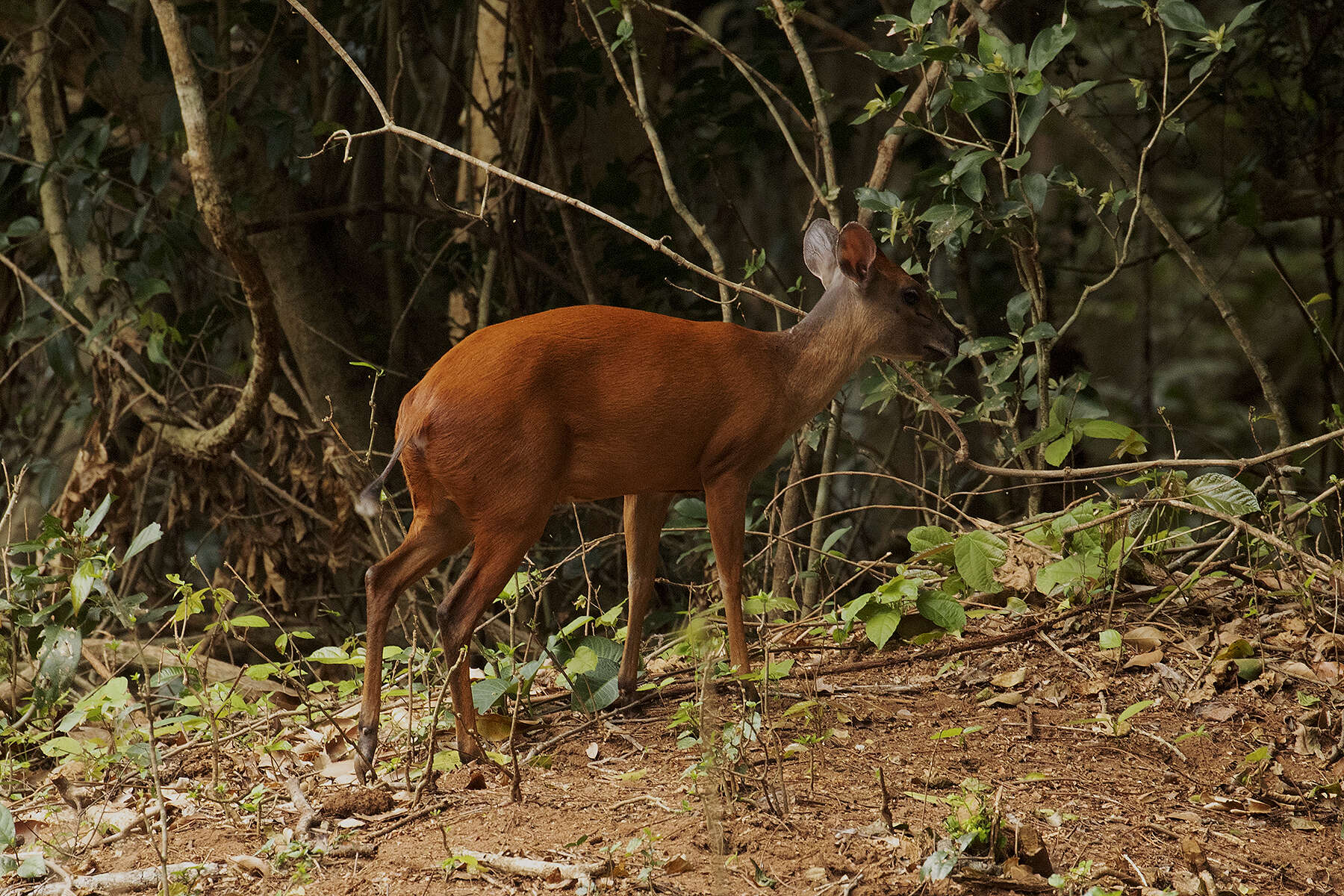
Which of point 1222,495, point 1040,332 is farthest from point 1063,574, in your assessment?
point 1040,332

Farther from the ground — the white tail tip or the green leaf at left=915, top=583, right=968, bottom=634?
the white tail tip

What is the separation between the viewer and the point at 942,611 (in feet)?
15.3

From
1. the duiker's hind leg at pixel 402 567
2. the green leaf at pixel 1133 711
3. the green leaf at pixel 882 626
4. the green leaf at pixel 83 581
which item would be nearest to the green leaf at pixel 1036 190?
the green leaf at pixel 882 626

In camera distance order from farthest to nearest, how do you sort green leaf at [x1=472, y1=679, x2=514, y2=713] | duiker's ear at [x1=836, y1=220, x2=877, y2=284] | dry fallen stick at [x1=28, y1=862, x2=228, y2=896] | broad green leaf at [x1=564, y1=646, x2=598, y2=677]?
duiker's ear at [x1=836, y1=220, x2=877, y2=284] → broad green leaf at [x1=564, y1=646, x2=598, y2=677] → green leaf at [x1=472, y1=679, x2=514, y2=713] → dry fallen stick at [x1=28, y1=862, x2=228, y2=896]

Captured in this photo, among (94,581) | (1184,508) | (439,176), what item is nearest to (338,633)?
(439,176)

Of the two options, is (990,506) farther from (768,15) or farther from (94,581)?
(94,581)

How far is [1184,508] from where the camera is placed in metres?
4.75

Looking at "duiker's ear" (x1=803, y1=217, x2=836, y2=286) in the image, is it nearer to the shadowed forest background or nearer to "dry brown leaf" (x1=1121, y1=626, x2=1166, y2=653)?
the shadowed forest background

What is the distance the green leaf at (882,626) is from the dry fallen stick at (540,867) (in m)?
1.71

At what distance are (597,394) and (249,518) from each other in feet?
10.6

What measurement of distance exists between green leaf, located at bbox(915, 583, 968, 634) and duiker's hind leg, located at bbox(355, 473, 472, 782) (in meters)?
1.65

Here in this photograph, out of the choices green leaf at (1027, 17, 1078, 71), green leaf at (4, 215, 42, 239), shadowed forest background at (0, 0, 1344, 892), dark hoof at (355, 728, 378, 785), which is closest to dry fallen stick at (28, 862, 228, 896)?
dark hoof at (355, 728, 378, 785)

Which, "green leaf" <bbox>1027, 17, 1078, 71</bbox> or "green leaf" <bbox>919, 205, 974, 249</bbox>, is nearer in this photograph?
"green leaf" <bbox>1027, 17, 1078, 71</bbox>

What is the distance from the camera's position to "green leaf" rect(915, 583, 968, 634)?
465 centimetres
